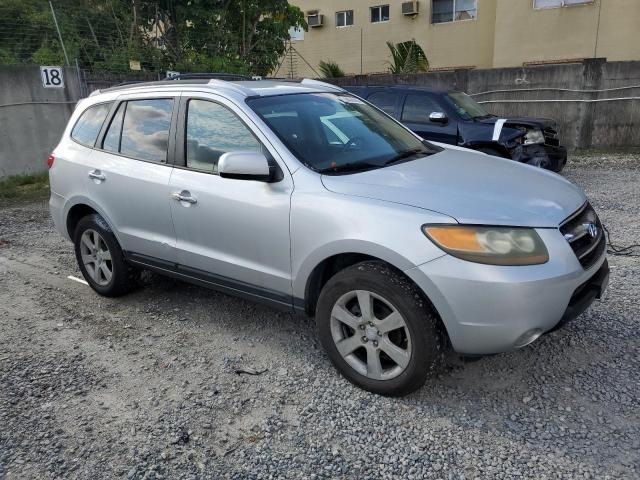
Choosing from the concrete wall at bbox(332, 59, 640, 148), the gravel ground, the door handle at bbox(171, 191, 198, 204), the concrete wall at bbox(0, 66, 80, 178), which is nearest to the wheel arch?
the gravel ground

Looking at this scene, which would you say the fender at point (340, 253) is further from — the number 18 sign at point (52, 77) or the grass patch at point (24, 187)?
the number 18 sign at point (52, 77)

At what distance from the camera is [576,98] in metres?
11.9

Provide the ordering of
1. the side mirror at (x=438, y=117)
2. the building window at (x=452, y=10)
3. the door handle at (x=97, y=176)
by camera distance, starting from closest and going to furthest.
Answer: the door handle at (x=97, y=176) → the side mirror at (x=438, y=117) → the building window at (x=452, y=10)

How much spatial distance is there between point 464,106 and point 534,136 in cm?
120

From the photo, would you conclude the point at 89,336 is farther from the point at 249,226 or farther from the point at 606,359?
the point at 606,359

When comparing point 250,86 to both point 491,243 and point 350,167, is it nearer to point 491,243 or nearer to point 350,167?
point 350,167

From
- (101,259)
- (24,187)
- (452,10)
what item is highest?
(452,10)

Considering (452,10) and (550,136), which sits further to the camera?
(452,10)

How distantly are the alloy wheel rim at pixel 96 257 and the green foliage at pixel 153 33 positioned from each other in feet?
25.9

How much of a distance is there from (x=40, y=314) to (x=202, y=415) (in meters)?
2.21

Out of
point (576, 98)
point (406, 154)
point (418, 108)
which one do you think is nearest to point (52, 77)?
point (418, 108)

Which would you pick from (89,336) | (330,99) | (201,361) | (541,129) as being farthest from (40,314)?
(541,129)

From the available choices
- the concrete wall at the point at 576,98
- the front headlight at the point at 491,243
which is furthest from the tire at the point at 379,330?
the concrete wall at the point at 576,98

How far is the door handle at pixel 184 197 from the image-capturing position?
11.9 ft
